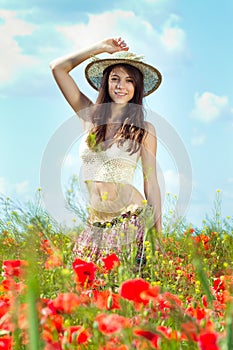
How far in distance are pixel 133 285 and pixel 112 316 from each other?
0.13 metres

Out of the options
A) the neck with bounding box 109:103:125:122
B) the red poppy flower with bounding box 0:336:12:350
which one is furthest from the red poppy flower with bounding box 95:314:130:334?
the neck with bounding box 109:103:125:122

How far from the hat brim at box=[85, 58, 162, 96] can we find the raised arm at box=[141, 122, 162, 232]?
54 centimetres

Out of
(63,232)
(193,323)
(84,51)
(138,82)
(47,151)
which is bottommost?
(193,323)

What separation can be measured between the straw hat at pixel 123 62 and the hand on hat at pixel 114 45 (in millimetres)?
82

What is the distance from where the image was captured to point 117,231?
3.84 m

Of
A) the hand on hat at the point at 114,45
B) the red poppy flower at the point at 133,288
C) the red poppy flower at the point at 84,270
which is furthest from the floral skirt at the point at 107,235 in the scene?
the red poppy flower at the point at 133,288

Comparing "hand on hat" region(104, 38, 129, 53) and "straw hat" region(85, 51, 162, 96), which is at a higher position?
"hand on hat" region(104, 38, 129, 53)

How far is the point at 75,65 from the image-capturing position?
4762 millimetres

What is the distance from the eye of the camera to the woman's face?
14.8ft

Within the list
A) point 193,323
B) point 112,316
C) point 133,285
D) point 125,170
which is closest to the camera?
point 193,323

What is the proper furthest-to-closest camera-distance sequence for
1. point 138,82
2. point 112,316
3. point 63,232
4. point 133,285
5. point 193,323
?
1. point 138,82
2. point 63,232
3. point 133,285
4. point 112,316
5. point 193,323

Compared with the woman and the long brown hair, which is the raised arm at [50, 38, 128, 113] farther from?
the long brown hair

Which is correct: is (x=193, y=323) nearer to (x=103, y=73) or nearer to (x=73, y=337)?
(x=73, y=337)

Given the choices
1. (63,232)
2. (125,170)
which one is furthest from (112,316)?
(125,170)
